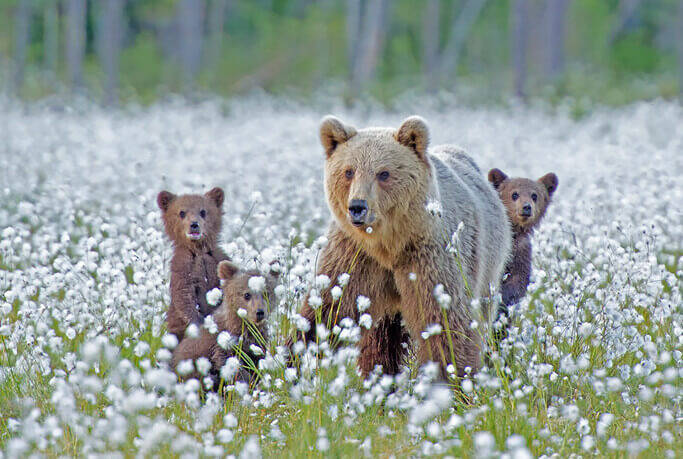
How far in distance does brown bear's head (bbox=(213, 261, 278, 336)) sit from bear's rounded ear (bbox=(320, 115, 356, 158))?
90 centimetres

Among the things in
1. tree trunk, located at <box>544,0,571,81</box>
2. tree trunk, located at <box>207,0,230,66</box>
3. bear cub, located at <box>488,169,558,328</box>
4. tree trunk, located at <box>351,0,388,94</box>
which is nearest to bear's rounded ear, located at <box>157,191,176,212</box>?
bear cub, located at <box>488,169,558,328</box>

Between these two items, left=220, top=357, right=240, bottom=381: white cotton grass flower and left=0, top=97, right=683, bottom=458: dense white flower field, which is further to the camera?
left=220, top=357, right=240, bottom=381: white cotton grass flower

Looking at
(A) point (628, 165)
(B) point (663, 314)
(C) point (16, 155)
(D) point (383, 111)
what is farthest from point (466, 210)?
(D) point (383, 111)

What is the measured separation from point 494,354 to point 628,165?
7781 mm

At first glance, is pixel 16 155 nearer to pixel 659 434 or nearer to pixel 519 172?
pixel 519 172

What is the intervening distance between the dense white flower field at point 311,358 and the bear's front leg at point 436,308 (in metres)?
0.22

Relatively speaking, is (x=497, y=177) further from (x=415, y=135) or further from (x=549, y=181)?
(x=415, y=135)

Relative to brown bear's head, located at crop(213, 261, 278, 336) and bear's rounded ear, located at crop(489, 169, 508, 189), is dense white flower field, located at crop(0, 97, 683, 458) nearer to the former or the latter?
brown bear's head, located at crop(213, 261, 278, 336)

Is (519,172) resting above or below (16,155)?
above

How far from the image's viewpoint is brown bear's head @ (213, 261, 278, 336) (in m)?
5.06

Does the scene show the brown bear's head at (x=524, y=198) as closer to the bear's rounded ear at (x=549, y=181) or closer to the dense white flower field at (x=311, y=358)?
the bear's rounded ear at (x=549, y=181)

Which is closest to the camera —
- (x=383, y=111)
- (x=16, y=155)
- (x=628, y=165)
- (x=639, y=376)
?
(x=639, y=376)

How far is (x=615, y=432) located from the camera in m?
4.39

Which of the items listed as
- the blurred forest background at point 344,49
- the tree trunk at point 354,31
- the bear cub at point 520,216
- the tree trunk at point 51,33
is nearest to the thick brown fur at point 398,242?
the bear cub at point 520,216
